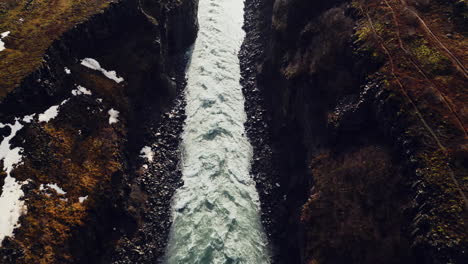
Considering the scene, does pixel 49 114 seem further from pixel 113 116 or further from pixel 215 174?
pixel 215 174

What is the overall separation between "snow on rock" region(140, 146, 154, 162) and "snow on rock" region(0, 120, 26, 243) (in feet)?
53.8

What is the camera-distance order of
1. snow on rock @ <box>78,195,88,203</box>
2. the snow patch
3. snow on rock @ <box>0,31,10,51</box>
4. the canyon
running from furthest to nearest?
snow on rock @ <box>0,31,10,51</box> < snow on rock @ <box>78,195,88,203</box> < the snow patch < the canyon

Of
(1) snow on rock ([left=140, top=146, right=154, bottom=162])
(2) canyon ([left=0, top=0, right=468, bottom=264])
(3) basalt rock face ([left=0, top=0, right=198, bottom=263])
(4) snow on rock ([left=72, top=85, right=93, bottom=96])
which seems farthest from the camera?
(1) snow on rock ([left=140, top=146, right=154, bottom=162])

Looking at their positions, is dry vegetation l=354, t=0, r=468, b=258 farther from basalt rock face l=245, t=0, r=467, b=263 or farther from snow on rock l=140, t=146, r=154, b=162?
snow on rock l=140, t=146, r=154, b=162

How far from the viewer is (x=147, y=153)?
52531 mm

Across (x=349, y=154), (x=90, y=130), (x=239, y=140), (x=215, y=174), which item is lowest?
(x=349, y=154)

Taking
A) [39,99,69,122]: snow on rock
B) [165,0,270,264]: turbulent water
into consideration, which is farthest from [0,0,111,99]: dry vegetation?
[165,0,270,264]: turbulent water

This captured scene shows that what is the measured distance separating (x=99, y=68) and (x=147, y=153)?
16.0 metres

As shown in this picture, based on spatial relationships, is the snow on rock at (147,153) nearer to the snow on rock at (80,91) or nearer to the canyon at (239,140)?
→ the canyon at (239,140)

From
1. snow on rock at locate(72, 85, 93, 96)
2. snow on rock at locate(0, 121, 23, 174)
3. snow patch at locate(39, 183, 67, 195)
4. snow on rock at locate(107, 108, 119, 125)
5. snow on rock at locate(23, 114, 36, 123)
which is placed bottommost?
snow patch at locate(39, 183, 67, 195)

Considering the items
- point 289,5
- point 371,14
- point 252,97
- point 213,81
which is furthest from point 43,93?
point 371,14

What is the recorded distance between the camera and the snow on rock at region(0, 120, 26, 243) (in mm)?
34938

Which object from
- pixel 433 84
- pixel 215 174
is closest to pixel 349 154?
pixel 433 84

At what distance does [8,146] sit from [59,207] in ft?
33.3
